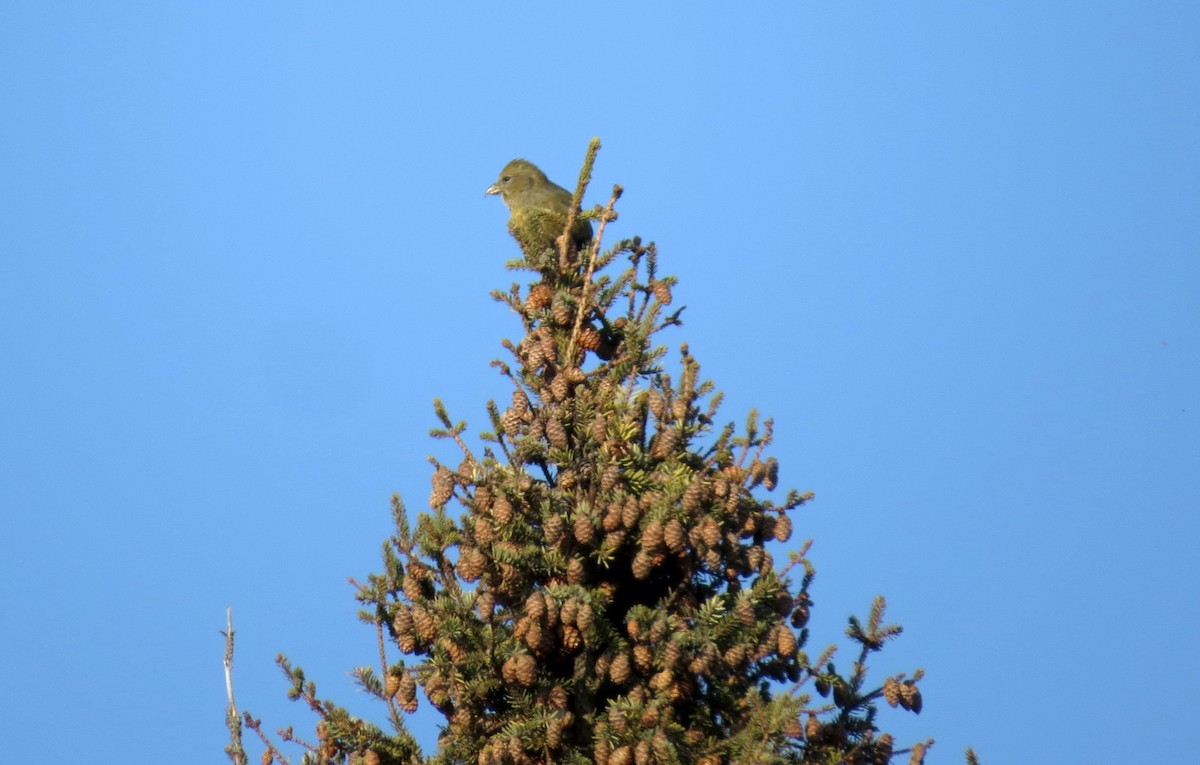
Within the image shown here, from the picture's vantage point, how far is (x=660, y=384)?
4609 mm

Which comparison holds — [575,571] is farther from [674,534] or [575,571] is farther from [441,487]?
[441,487]

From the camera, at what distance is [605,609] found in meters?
4.28

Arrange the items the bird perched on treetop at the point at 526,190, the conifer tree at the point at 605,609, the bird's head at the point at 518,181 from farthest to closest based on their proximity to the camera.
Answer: the bird's head at the point at 518,181 → the bird perched on treetop at the point at 526,190 → the conifer tree at the point at 605,609

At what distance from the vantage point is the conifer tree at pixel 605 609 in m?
3.93

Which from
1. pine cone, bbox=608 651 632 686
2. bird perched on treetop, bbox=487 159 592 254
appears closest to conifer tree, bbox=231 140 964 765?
pine cone, bbox=608 651 632 686

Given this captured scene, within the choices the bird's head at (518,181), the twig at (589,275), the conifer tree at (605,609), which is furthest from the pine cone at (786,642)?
the bird's head at (518,181)

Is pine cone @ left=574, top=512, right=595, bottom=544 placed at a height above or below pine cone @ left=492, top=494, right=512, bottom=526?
below

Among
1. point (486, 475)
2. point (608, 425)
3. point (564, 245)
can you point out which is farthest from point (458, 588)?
point (564, 245)

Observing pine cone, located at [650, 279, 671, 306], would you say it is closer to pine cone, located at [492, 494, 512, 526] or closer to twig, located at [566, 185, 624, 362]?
twig, located at [566, 185, 624, 362]

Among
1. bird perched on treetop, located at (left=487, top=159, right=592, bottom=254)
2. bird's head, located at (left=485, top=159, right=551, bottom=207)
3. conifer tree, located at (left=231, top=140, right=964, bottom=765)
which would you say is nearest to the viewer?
conifer tree, located at (left=231, top=140, right=964, bottom=765)

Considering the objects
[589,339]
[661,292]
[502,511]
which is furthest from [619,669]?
[661,292]

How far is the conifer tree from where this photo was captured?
3930mm

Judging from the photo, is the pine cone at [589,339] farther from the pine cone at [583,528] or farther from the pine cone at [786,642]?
the pine cone at [786,642]

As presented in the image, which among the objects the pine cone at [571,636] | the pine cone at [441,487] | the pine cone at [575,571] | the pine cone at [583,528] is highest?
the pine cone at [441,487]
